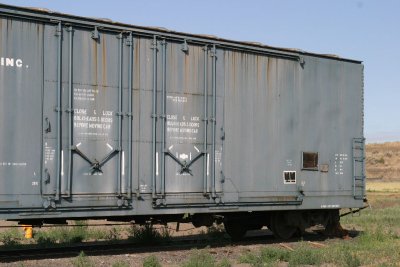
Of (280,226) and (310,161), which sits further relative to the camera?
(280,226)

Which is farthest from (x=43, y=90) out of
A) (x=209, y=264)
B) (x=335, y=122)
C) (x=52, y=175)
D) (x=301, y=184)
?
(x=335, y=122)

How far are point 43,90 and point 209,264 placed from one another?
4.69 m

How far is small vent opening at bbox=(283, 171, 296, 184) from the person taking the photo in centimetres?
1405

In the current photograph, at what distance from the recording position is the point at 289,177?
46.3 ft

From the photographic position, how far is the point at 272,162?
13852mm

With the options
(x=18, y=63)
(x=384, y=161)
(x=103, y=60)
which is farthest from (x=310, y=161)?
(x=384, y=161)

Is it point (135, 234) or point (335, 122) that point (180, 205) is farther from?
point (335, 122)

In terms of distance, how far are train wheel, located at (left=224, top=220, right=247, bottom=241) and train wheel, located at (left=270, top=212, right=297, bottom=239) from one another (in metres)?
0.91

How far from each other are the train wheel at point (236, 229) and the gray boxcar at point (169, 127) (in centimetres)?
4

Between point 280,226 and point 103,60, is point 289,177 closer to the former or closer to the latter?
point 280,226

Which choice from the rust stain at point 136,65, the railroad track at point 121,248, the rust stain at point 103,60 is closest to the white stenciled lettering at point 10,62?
the rust stain at point 103,60

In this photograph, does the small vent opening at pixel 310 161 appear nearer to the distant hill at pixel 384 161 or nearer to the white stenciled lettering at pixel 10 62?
the white stenciled lettering at pixel 10 62

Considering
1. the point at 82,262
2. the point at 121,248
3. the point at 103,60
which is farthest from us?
the point at 121,248

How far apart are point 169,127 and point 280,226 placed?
467 centimetres
